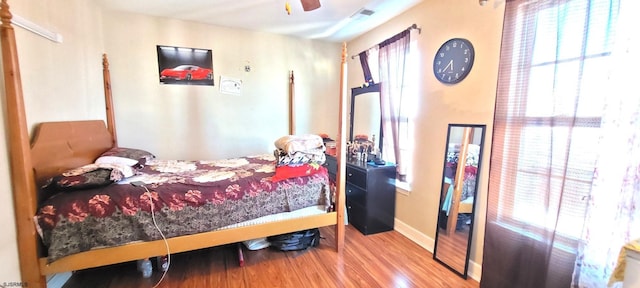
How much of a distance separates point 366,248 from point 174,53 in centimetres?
322

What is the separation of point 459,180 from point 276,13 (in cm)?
258

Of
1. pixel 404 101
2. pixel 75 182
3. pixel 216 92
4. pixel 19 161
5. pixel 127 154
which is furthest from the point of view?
pixel 216 92

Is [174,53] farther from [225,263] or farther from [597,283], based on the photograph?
[597,283]

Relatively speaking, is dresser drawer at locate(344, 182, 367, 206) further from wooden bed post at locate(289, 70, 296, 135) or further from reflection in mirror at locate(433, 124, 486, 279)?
wooden bed post at locate(289, 70, 296, 135)

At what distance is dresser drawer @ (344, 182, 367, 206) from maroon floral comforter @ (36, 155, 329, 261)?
0.65 meters

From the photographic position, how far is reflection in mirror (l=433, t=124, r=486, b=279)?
2104 millimetres

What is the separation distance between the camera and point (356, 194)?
9.80ft

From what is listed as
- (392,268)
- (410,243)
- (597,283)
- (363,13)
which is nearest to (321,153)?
(392,268)

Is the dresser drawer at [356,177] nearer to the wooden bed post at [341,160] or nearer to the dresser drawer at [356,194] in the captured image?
the dresser drawer at [356,194]

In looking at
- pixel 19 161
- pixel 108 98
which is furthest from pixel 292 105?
pixel 19 161

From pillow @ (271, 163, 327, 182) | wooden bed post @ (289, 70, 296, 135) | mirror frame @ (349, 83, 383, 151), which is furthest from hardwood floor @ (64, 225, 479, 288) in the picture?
wooden bed post @ (289, 70, 296, 135)

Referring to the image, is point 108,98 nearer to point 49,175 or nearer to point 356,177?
point 49,175

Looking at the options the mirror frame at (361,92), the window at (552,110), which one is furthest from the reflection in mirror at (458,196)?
the mirror frame at (361,92)

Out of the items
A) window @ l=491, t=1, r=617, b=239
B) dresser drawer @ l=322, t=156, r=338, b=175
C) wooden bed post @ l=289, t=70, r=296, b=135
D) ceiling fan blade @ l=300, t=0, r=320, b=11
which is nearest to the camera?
window @ l=491, t=1, r=617, b=239
